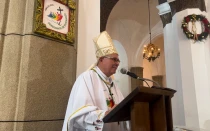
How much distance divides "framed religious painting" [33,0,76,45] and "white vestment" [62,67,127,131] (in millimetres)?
435

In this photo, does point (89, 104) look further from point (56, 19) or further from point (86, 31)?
point (86, 31)

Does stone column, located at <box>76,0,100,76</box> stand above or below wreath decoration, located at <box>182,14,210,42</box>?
below

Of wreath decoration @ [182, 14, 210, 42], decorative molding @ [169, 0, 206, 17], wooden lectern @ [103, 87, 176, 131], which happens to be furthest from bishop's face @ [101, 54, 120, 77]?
decorative molding @ [169, 0, 206, 17]

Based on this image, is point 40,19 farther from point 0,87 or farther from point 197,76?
point 197,76

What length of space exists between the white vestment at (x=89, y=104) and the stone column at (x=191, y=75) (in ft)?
6.54

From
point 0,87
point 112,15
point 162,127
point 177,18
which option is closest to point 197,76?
point 177,18

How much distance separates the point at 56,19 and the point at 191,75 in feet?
8.54

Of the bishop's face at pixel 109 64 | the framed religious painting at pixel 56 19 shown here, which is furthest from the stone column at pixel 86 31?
the bishop's face at pixel 109 64

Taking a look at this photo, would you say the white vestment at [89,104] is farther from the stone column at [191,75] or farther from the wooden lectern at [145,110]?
the stone column at [191,75]

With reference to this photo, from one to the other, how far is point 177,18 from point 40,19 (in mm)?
2876

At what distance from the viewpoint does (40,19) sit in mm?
1783

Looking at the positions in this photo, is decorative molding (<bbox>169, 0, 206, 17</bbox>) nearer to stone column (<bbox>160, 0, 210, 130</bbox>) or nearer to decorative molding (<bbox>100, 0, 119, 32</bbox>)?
stone column (<bbox>160, 0, 210, 130</bbox>)

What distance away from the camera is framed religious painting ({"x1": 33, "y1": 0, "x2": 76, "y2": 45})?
70.3 inches

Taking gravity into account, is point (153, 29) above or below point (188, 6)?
above
